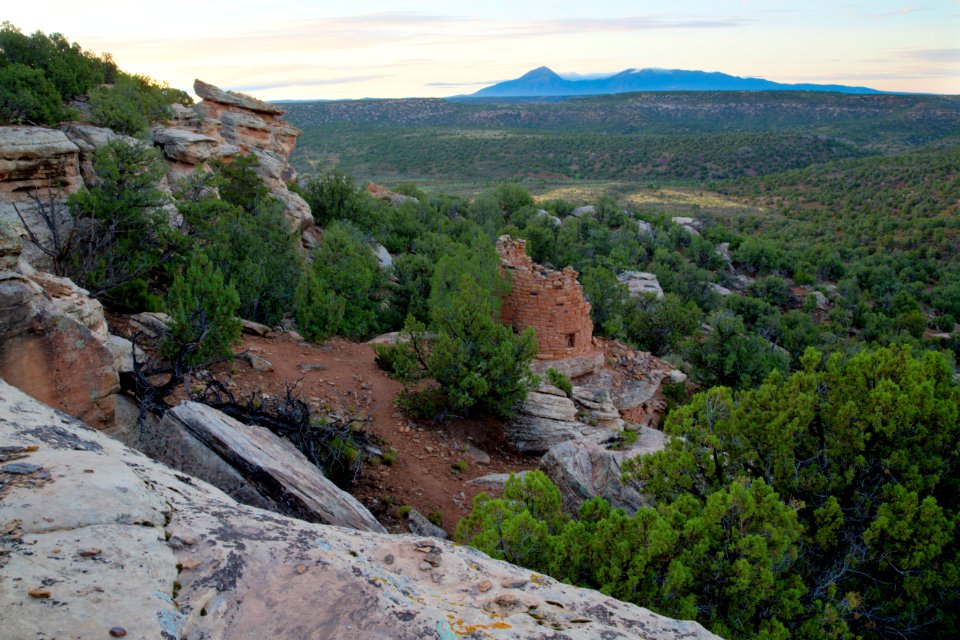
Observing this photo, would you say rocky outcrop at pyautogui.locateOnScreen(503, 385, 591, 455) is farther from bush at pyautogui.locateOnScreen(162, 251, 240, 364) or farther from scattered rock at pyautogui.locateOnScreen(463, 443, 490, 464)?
bush at pyautogui.locateOnScreen(162, 251, 240, 364)

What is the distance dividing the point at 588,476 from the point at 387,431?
142 inches

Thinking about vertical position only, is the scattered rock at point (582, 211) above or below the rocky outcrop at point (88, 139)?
below

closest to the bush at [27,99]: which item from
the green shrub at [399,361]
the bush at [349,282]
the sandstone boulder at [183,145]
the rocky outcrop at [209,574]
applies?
the sandstone boulder at [183,145]

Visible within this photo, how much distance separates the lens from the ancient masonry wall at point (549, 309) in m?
14.1

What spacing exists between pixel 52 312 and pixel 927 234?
45.6 m

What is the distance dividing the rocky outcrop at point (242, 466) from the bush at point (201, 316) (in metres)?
3.84

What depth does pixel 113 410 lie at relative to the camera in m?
6.91

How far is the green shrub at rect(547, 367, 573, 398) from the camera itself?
1327 centimetres

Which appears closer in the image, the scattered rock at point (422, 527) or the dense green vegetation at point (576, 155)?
the scattered rock at point (422, 527)

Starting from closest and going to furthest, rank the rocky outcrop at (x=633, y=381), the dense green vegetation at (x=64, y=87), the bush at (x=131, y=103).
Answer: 1. the rocky outcrop at (x=633, y=381)
2. the dense green vegetation at (x=64, y=87)
3. the bush at (x=131, y=103)

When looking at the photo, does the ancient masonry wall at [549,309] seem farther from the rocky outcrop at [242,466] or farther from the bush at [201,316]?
the rocky outcrop at [242,466]

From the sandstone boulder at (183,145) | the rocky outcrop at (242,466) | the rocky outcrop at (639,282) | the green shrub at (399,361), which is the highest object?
the sandstone boulder at (183,145)

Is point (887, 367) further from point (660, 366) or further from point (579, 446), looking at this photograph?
point (660, 366)

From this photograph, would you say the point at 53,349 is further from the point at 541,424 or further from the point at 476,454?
the point at 541,424
